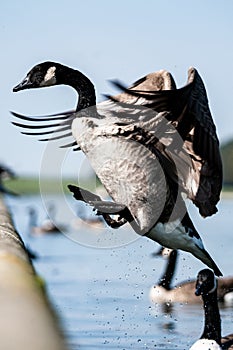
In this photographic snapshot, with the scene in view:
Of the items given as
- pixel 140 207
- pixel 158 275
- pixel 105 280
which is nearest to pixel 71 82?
pixel 140 207

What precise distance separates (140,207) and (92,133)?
651mm

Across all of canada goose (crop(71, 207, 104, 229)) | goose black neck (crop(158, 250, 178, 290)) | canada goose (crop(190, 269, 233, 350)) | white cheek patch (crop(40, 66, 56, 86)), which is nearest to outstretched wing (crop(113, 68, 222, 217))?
white cheek patch (crop(40, 66, 56, 86))

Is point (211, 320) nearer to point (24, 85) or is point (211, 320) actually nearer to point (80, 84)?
point (80, 84)

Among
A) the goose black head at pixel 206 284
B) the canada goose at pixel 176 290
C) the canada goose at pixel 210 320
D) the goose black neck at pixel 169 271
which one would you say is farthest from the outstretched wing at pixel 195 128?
the goose black neck at pixel 169 271

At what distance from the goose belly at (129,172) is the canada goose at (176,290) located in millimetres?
5354

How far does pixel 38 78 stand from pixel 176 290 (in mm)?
7023

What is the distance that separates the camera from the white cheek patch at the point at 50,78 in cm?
577

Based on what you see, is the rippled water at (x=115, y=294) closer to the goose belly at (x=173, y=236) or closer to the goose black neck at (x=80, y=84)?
the goose belly at (x=173, y=236)

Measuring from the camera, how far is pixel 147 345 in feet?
25.0

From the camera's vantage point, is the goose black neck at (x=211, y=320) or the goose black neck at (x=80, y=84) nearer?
the goose black neck at (x=80, y=84)

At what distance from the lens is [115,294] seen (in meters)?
11.3

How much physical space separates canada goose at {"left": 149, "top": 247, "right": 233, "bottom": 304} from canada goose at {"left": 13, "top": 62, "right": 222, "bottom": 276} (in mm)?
5211

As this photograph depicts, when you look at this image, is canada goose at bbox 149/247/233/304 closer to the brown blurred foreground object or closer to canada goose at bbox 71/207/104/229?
canada goose at bbox 71/207/104/229

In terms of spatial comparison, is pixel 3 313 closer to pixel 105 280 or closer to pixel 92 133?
pixel 92 133
